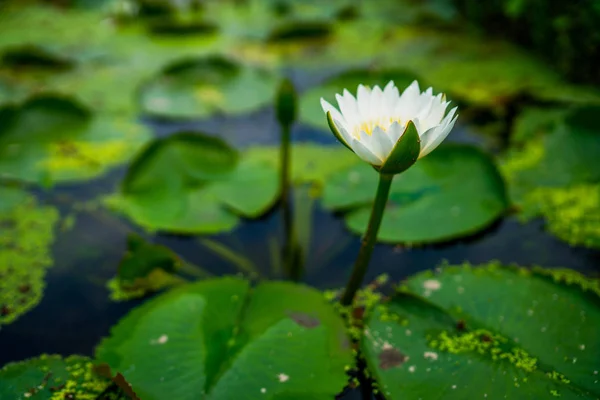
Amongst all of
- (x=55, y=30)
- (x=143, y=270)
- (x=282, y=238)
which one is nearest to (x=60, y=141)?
(x=143, y=270)

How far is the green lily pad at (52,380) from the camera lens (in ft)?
5.06

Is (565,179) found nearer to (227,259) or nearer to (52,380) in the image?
(227,259)

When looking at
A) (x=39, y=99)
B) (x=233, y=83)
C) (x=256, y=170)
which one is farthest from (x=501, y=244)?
(x=39, y=99)

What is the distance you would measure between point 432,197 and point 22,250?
6.26 ft

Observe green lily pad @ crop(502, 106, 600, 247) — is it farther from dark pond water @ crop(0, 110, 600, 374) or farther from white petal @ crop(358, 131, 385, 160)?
white petal @ crop(358, 131, 385, 160)

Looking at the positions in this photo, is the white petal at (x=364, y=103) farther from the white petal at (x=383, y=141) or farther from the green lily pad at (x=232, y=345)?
the green lily pad at (x=232, y=345)

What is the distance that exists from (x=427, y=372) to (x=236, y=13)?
16.6ft

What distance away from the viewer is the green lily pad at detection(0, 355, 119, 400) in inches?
60.7

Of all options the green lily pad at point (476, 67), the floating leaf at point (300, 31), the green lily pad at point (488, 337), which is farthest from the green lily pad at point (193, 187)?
the floating leaf at point (300, 31)

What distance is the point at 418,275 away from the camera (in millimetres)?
Answer: 1893

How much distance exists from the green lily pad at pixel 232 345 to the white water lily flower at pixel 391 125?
0.65m

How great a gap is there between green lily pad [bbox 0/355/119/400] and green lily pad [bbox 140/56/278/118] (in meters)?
1.99

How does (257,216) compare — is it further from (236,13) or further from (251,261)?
(236,13)

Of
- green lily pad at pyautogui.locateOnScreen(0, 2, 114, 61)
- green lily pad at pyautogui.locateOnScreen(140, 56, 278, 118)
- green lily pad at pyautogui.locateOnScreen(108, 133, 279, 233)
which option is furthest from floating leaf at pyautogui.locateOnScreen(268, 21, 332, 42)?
green lily pad at pyautogui.locateOnScreen(108, 133, 279, 233)
